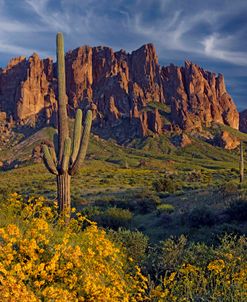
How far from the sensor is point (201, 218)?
1339 cm

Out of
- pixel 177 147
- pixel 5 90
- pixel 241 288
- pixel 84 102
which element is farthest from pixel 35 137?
pixel 241 288

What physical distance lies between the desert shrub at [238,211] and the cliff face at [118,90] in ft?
388

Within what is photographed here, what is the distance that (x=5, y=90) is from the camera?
176 metres

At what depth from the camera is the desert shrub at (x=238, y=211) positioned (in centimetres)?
1269

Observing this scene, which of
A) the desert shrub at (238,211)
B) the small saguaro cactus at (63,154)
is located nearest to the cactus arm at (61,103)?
the small saguaro cactus at (63,154)

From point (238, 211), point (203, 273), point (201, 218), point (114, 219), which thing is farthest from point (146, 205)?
point (203, 273)

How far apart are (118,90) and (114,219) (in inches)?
5893

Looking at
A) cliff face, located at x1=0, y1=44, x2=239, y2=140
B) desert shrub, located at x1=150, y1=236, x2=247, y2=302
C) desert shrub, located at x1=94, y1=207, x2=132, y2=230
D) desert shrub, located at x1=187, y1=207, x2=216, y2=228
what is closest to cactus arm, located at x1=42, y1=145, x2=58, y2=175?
desert shrub, located at x1=150, y1=236, x2=247, y2=302

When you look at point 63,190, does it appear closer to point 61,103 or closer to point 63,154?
point 63,154

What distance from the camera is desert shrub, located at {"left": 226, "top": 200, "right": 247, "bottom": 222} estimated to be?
12.7 metres

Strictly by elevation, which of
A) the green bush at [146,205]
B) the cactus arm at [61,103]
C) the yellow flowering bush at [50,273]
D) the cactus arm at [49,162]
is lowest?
the green bush at [146,205]

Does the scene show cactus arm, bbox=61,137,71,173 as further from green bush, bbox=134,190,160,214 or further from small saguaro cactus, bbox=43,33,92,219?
green bush, bbox=134,190,160,214

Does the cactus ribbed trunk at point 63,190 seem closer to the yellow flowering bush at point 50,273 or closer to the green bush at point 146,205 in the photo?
the yellow flowering bush at point 50,273

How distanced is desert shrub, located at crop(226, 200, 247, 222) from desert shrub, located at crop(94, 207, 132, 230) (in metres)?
4.07
